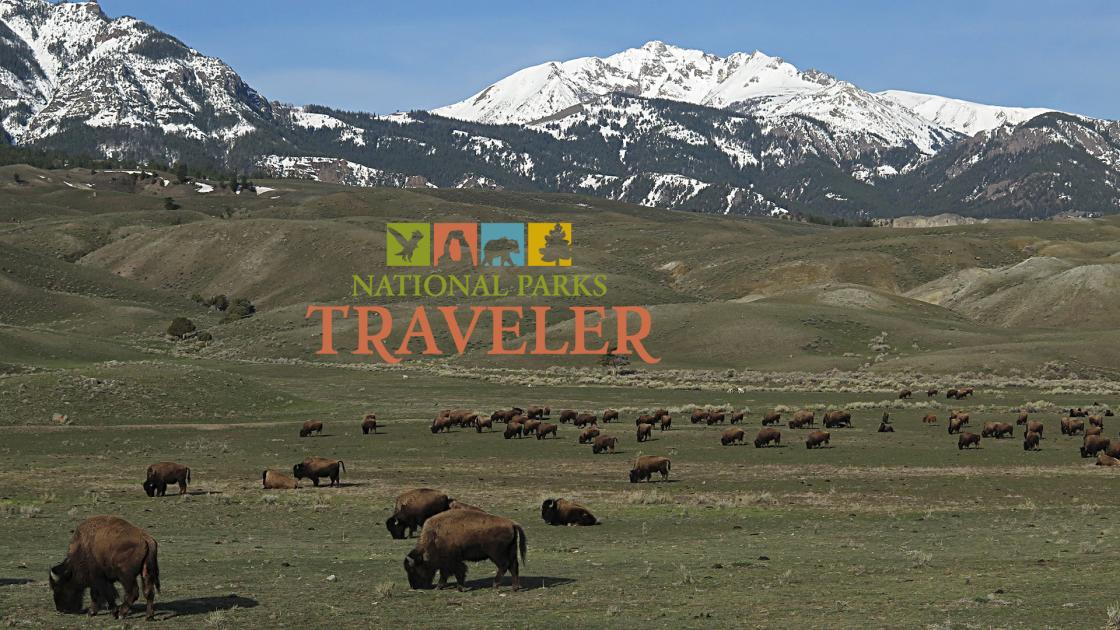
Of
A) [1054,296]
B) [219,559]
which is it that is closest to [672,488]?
[219,559]

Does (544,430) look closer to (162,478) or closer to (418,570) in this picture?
(162,478)

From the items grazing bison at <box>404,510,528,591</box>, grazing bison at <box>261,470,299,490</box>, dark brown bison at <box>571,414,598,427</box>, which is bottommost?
grazing bison at <box>261,470,299,490</box>

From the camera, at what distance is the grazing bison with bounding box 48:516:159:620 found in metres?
16.1

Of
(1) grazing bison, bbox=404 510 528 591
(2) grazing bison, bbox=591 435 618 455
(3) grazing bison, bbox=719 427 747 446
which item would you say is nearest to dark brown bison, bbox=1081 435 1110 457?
(3) grazing bison, bbox=719 427 747 446

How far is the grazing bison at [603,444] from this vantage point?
45875 mm

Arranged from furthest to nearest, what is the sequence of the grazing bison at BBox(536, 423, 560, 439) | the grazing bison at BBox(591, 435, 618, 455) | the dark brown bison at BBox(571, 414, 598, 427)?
1. the dark brown bison at BBox(571, 414, 598, 427)
2. the grazing bison at BBox(536, 423, 560, 439)
3. the grazing bison at BBox(591, 435, 618, 455)

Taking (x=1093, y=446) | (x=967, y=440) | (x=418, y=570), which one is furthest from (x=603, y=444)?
(x=418, y=570)

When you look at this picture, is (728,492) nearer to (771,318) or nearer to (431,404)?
(431,404)

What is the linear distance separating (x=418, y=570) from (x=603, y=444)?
27933 millimetres

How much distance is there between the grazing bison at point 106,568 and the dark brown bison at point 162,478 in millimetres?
16080

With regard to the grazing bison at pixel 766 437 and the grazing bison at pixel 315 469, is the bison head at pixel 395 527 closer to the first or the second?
the grazing bison at pixel 315 469

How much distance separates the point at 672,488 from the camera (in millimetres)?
34625

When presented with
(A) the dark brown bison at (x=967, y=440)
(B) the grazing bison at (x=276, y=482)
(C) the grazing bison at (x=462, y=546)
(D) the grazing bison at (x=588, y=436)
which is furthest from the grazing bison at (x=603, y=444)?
(C) the grazing bison at (x=462, y=546)

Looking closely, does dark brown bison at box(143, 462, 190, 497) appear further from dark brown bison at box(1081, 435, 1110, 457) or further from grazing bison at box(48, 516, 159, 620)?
dark brown bison at box(1081, 435, 1110, 457)
